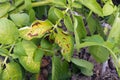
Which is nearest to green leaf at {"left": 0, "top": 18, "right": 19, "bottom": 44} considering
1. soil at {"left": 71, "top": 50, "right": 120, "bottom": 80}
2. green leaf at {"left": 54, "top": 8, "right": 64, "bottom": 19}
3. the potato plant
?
the potato plant

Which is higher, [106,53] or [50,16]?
[50,16]

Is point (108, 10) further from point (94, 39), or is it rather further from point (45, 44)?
point (45, 44)

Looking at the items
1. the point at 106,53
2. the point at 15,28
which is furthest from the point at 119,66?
the point at 15,28

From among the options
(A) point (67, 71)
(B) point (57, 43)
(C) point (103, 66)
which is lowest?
(C) point (103, 66)

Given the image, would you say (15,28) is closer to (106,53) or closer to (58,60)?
(58,60)

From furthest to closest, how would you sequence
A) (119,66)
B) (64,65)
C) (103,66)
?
(103,66)
(64,65)
(119,66)

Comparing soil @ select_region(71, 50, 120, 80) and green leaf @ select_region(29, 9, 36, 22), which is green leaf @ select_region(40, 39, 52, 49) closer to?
green leaf @ select_region(29, 9, 36, 22)
